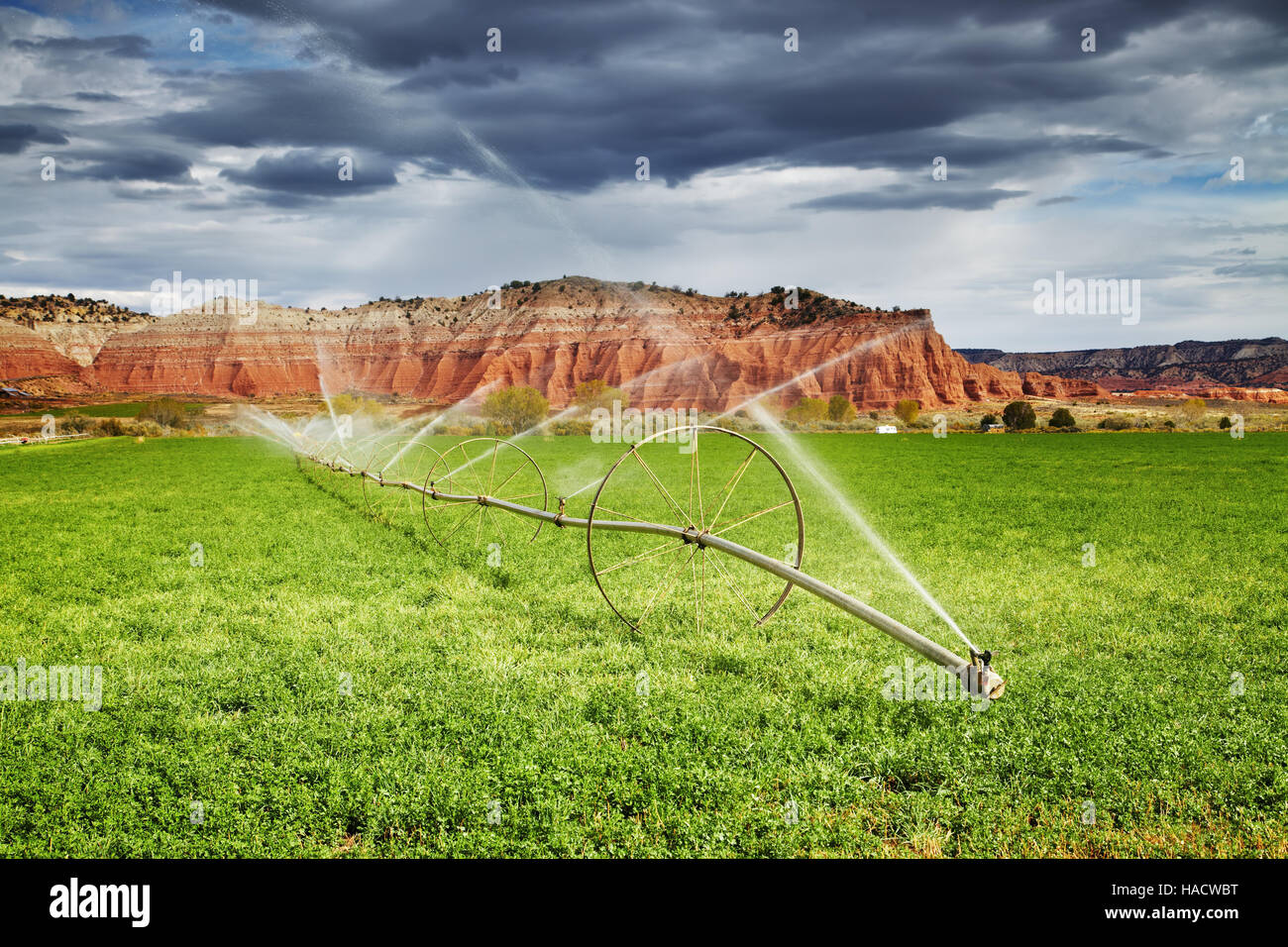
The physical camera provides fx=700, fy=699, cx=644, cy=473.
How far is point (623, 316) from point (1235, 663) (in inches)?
4473

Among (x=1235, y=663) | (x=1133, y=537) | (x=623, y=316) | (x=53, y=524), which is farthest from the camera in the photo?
(x=623, y=316)

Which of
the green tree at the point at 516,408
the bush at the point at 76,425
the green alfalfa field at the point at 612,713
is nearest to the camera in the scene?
the green alfalfa field at the point at 612,713

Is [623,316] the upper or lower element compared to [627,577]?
upper

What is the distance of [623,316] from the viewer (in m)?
116

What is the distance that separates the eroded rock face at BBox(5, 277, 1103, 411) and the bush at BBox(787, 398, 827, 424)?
31.1ft

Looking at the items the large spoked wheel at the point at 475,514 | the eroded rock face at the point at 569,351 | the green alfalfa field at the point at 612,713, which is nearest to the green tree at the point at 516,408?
the eroded rock face at the point at 569,351

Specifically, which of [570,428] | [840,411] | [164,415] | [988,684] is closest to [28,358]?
[164,415]

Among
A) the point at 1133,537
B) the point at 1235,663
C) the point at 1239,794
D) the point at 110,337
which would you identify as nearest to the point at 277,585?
the point at 1239,794

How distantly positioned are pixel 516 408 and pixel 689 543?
182 ft

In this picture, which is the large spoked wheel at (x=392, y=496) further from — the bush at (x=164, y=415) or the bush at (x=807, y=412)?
the bush at (x=807, y=412)

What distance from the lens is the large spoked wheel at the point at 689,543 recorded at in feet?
21.7

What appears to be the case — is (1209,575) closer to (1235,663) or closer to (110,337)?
(1235,663)

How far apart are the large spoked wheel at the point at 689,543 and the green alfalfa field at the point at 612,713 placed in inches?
14.4

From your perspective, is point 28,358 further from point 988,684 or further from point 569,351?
point 988,684
